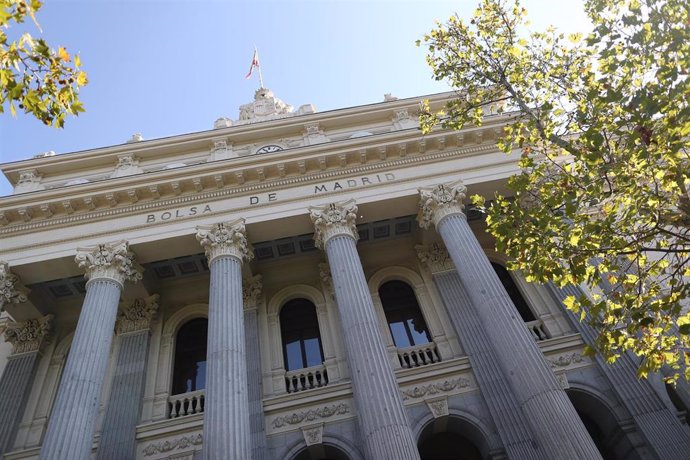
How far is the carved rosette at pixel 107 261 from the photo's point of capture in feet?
44.9

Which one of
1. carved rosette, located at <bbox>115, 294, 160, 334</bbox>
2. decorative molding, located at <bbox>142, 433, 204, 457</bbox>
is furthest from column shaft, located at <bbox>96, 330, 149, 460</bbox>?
decorative molding, located at <bbox>142, 433, 204, 457</bbox>

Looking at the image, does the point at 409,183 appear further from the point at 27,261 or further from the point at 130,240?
the point at 27,261

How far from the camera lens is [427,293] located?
1622 centimetres

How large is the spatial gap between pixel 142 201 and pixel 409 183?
828cm

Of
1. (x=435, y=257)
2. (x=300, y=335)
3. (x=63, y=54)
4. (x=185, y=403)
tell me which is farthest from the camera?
(x=435, y=257)

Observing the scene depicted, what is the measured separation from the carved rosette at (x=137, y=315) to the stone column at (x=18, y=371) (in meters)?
2.59

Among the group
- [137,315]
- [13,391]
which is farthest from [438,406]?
[13,391]

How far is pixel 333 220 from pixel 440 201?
324 centimetres

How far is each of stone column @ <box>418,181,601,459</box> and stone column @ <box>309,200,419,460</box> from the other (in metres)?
2.54

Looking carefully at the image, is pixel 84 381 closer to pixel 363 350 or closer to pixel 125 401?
pixel 125 401

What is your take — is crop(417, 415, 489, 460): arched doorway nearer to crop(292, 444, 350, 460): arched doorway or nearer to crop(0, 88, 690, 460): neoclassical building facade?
→ crop(0, 88, 690, 460): neoclassical building facade

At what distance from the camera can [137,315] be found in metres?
15.9

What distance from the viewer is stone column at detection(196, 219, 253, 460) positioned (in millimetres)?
10141

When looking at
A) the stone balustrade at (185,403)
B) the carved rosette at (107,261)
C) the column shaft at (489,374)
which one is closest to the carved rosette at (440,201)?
the column shaft at (489,374)
